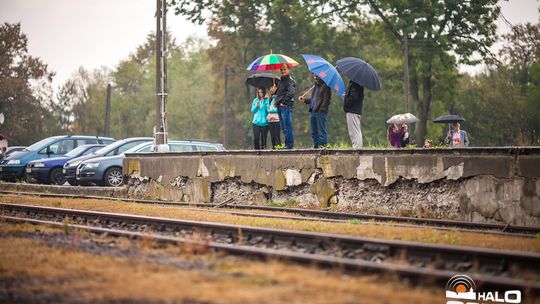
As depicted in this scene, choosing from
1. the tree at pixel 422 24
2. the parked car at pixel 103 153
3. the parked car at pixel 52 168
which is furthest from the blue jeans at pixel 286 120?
the tree at pixel 422 24

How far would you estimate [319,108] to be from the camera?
15.1 meters

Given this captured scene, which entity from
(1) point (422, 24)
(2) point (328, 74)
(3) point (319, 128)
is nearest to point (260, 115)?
(3) point (319, 128)

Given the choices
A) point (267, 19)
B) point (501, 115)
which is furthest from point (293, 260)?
point (501, 115)

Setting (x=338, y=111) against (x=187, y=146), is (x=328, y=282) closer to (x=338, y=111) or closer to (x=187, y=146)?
(x=187, y=146)

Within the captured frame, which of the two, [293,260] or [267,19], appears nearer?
[293,260]

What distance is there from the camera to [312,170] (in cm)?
1475

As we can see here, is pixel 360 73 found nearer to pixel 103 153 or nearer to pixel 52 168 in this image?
pixel 103 153

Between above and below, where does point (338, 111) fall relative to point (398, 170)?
above

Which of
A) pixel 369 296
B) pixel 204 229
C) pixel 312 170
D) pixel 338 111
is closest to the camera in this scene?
pixel 369 296

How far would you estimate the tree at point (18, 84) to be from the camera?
59.9 m

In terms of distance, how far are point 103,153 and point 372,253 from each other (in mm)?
16156

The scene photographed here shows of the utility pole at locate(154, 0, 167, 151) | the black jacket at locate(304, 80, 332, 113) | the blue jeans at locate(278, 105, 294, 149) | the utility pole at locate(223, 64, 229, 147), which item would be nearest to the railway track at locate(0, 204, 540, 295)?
the black jacket at locate(304, 80, 332, 113)

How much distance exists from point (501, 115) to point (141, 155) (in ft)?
130

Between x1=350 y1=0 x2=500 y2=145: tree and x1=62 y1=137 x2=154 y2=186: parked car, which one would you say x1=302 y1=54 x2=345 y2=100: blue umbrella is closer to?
x1=62 y1=137 x2=154 y2=186: parked car
